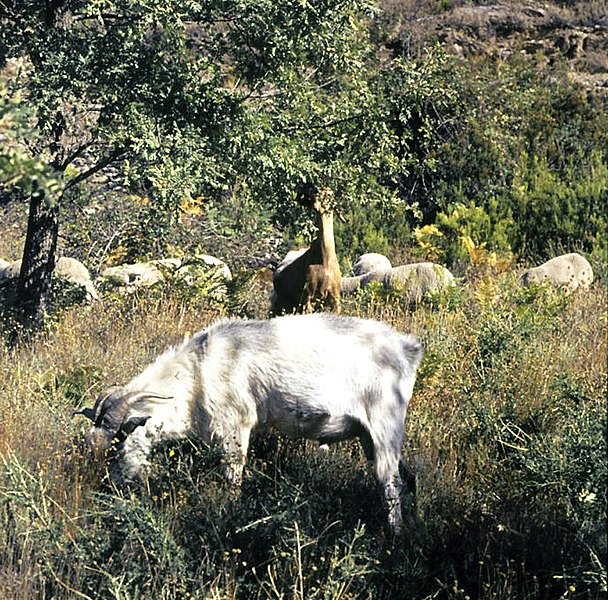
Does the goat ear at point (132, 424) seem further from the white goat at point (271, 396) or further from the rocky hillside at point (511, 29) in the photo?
the rocky hillside at point (511, 29)

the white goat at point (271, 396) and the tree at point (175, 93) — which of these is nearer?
the white goat at point (271, 396)

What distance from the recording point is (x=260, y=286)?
13.2 meters

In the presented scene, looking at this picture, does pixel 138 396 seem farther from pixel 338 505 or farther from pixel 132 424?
pixel 338 505

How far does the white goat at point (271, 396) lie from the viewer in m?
5.62

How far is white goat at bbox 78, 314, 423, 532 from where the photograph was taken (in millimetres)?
5617

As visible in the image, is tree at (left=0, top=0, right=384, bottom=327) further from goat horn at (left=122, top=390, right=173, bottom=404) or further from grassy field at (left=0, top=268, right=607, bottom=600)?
goat horn at (left=122, top=390, right=173, bottom=404)

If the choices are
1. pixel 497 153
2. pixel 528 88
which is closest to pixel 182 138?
pixel 497 153

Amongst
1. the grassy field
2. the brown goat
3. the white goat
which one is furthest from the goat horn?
the brown goat

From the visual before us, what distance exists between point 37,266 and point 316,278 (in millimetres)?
2898

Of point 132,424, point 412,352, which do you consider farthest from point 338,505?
point 132,424

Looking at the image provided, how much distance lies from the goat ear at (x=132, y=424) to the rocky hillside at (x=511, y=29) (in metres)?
19.3

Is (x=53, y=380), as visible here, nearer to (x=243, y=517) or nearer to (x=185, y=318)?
(x=185, y=318)

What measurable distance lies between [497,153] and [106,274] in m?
8.40

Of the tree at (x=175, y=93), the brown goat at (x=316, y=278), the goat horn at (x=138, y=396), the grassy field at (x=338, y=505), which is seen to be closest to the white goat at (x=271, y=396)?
the goat horn at (x=138, y=396)
